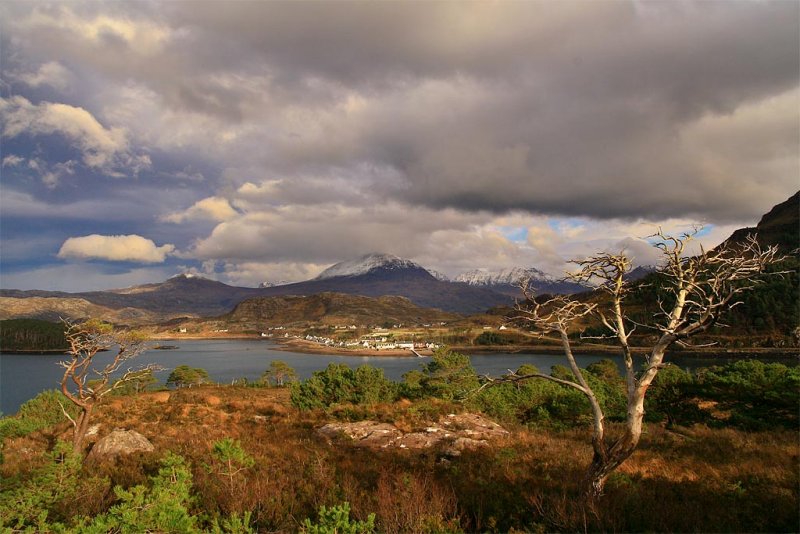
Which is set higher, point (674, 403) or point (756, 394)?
point (756, 394)

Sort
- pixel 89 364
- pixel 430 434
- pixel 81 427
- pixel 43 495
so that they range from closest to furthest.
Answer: pixel 43 495
pixel 81 427
pixel 89 364
pixel 430 434

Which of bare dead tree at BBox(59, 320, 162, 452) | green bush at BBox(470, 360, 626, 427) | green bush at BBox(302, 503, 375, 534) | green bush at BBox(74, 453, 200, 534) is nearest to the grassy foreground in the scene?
green bush at BBox(74, 453, 200, 534)

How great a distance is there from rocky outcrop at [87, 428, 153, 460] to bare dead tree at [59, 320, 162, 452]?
27.9 inches

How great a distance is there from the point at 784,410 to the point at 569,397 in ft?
38.4

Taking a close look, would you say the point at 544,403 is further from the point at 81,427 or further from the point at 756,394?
the point at 81,427

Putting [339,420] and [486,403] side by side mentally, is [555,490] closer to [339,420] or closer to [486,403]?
[339,420]

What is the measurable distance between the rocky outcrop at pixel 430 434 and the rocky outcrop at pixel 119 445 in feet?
28.0

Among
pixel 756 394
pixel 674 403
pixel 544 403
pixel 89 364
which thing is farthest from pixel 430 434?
pixel 756 394

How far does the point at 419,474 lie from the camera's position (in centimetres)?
1210

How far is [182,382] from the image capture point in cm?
8775

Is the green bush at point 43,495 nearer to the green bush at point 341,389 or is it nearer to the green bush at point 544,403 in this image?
the green bush at point 544,403

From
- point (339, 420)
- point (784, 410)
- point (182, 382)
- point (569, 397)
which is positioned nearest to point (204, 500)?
point (339, 420)

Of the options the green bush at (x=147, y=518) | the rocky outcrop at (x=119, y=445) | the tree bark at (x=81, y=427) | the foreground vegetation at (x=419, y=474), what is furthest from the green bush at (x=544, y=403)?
the green bush at (x=147, y=518)

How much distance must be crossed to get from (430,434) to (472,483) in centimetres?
991
